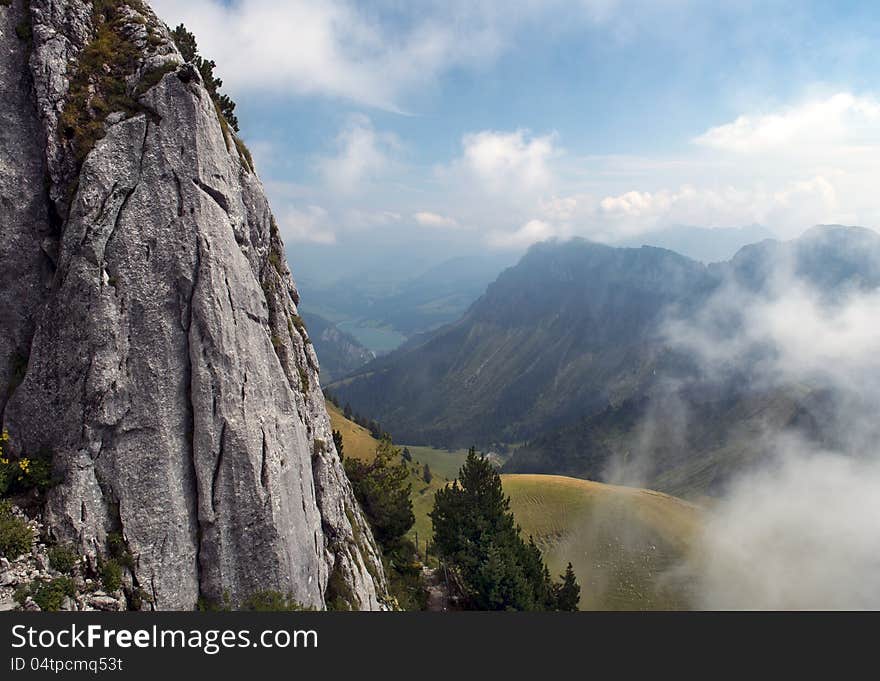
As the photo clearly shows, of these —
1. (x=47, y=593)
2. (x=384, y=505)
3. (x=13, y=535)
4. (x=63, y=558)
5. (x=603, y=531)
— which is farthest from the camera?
(x=603, y=531)

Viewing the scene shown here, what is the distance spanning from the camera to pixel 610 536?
12462 centimetres

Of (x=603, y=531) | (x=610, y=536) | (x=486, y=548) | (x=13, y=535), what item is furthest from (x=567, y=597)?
(x=603, y=531)

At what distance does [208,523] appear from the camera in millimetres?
26484

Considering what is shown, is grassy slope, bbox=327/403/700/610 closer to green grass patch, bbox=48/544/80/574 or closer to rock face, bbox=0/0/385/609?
rock face, bbox=0/0/385/609

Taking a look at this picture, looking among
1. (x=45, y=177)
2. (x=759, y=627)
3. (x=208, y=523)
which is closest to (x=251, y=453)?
(x=208, y=523)

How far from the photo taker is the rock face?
962 inches

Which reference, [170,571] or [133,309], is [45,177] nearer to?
[133,309]

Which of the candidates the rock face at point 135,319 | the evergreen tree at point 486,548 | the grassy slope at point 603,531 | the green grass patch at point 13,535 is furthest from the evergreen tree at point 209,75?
the grassy slope at point 603,531

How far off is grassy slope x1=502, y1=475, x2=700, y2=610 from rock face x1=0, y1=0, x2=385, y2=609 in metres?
→ 94.9

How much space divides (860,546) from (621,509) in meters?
91.7

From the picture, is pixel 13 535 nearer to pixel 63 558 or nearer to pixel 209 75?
pixel 63 558

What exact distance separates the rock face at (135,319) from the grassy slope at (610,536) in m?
94.9

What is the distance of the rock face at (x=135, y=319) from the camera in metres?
24.4

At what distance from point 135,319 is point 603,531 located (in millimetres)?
131655
